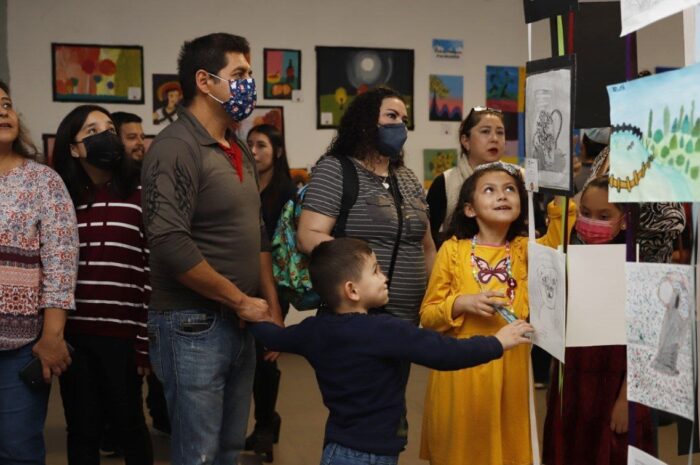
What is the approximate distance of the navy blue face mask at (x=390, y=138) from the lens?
2.95 m

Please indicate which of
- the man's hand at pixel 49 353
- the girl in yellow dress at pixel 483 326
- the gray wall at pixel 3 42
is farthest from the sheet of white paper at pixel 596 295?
the gray wall at pixel 3 42

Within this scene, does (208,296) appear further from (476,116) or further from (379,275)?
(476,116)

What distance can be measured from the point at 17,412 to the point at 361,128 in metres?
1.46

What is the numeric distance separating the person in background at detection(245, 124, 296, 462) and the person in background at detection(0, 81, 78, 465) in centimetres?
126

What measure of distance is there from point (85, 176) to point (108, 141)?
0.16 metres

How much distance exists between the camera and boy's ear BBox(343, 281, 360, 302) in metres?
2.28

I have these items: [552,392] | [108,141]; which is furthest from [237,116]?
[552,392]

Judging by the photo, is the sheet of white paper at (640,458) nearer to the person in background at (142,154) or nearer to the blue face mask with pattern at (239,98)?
the blue face mask with pattern at (239,98)

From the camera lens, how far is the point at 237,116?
2516mm

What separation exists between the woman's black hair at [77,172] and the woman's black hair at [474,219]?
3.84 feet

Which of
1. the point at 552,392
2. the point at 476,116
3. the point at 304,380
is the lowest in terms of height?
the point at 304,380

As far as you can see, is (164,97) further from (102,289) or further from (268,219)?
(102,289)

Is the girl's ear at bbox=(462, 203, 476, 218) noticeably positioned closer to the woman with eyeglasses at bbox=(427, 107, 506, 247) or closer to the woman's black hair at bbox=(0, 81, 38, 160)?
the woman with eyeglasses at bbox=(427, 107, 506, 247)

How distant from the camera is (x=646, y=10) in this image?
1585 millimetres
